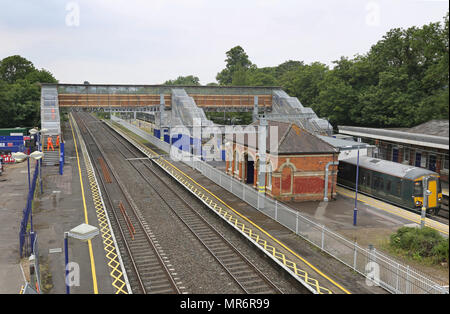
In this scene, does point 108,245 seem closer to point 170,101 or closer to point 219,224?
point 219,224

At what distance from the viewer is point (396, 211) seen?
2666 centimetres

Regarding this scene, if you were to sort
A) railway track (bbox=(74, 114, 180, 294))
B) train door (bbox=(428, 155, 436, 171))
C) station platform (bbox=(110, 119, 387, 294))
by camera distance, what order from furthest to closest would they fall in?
train door (bbox=(428, 155, 436, 171)), railway track (bbox=(74, 114, 180, 294)), station platform (bbox=(110, 119, 387, 294))

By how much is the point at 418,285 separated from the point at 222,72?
124200mm

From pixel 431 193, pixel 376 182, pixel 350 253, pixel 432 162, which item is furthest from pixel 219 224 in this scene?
pixel 432 162

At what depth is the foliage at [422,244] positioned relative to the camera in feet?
56.5

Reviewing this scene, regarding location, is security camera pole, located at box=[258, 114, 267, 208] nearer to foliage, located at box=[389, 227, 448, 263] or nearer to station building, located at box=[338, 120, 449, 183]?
station building, located at box=[338, 120, 449, 183]

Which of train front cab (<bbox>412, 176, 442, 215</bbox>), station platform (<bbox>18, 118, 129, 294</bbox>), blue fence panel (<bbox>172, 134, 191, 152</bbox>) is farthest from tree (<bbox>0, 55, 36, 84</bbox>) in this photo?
train front cab (<bbox>412, 176, 442, 215</bbox>)

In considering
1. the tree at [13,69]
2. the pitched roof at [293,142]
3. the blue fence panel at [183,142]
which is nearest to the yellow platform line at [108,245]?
the pitched roof at [293,142]

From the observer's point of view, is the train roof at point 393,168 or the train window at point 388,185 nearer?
the train roof at point 393,168

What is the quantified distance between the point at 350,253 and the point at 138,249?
36.9 ft

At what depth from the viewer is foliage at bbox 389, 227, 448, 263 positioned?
17.2 metres

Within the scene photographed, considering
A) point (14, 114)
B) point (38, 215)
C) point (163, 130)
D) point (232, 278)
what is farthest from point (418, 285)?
point (14, 114)

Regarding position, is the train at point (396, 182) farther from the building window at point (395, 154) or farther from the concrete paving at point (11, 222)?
the concrete paving at point (11, 222)

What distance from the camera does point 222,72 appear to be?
133125mm
